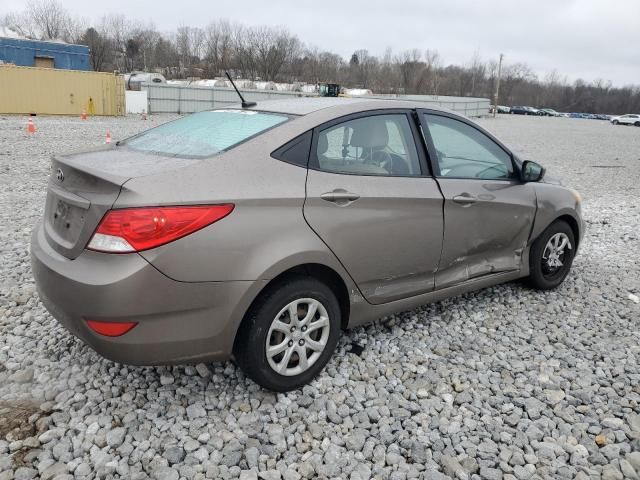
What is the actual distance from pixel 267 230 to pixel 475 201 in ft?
5.69

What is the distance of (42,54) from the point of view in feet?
128

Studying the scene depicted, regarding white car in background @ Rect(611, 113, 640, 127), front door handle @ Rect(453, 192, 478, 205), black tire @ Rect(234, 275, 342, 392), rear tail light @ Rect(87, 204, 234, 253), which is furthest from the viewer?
white car in background @ Rect(611, 113, 640, 127)

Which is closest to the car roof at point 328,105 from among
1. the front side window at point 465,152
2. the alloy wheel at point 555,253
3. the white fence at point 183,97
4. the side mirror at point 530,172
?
the front side window at point 465,152

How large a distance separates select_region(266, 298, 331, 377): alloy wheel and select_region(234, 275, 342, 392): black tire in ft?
0.09

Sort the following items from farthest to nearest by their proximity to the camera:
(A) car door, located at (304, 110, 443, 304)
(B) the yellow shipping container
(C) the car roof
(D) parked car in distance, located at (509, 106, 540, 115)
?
1. (D) parked car in distance, located at (509, 106, 540, 115)
2. (B) the yellow shipping container
3. (C) the car roof
4. (A) car door, located at (304, 110, 443, 304)

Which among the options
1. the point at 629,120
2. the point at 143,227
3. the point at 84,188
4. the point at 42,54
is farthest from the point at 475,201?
the point at 629,120

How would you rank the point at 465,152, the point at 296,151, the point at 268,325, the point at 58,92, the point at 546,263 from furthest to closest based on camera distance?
the point at 58,92 < the point at 546,263 < the point at 465,152 < the point at 296,151 < the point at 268,325

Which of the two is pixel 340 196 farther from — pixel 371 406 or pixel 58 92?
pixel 58 92

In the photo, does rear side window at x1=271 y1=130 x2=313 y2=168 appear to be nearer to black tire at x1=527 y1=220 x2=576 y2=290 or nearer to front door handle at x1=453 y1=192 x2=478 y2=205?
front door handle at x1=453 y1=192 x2=478 y2=205

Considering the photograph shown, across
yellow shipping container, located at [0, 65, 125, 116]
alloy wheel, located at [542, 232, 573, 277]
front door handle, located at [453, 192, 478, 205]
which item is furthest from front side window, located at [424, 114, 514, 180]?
yellow shipping container, located at [0, 65, 125, 116]

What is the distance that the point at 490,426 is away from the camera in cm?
283

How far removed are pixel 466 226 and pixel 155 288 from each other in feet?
7.21

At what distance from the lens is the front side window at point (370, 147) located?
3074 mm

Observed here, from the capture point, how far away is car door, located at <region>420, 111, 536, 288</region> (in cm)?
362
